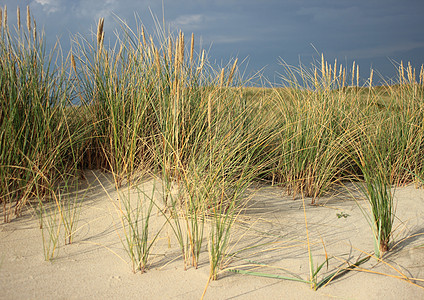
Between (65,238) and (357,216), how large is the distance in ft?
6.16

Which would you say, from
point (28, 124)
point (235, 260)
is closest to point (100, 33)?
point (28, 124)

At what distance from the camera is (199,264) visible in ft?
6.44

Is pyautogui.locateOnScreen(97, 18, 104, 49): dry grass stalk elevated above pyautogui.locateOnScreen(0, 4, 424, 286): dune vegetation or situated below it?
above

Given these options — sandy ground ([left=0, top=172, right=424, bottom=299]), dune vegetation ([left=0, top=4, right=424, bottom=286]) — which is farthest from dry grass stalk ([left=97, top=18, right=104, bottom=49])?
sandy ground ([left=0, top=172, right=424, bottom=299])

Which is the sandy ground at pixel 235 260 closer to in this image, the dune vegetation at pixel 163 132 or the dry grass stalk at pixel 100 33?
the dune vegetation at pixel 163 132

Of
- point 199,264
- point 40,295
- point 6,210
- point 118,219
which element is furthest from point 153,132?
point 40,295

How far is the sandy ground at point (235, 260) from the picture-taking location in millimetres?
1761

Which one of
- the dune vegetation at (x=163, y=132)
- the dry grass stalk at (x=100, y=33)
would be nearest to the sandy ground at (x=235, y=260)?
the dune vegetation at (x=163, y=132)

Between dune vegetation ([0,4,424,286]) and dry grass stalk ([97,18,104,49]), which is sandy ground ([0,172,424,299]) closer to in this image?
dune vegetation ([0,4,424,286])

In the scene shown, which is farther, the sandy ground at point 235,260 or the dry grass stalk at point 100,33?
the dry grass stalk at point 100,33

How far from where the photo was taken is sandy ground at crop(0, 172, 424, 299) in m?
1.76

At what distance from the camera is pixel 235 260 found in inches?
78.3

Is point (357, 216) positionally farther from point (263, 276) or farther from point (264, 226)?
point (263, 276)

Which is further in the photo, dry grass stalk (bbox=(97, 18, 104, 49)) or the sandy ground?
dry grass stalk (bbox=(97, 18, 104, 49))
